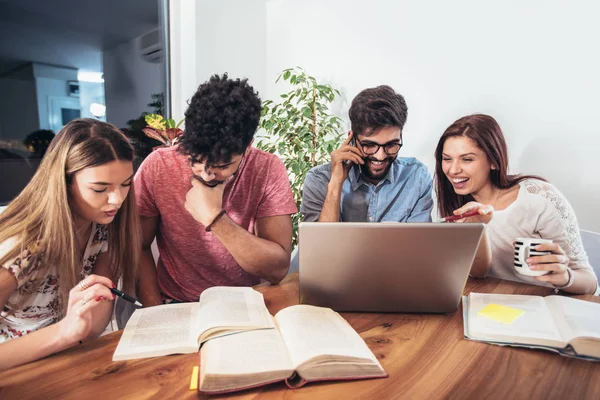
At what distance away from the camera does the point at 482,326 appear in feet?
2.94

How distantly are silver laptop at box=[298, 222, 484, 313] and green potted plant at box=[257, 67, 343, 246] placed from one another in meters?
1.64

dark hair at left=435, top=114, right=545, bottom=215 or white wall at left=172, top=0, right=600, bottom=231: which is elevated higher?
white wall at left=172, top=0, right=600, bottom=231

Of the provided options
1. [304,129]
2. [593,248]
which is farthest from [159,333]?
[304,129]

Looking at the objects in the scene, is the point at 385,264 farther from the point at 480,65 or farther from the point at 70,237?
the point at 480,65

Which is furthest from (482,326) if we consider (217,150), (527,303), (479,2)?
(479,2)

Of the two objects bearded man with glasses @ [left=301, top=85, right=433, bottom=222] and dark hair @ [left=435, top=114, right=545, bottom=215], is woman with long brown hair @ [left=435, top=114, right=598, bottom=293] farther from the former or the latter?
bearded man with glasses @ [left=301, top=85, right=433, bottom=222]

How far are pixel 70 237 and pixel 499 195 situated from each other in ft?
4.60

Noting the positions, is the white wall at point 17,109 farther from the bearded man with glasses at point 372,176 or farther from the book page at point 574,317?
the book page at point 574,317

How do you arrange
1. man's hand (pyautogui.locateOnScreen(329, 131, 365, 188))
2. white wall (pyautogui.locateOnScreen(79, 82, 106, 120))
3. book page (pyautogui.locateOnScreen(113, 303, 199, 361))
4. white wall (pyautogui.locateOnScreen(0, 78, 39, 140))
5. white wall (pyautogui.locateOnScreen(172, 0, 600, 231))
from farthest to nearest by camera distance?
white wall (pyautogui.locateOnScreen(79, 82, 106, 120)) → white wall (pyautogui.locateOnScreen(0, 78, 39, 140)) → white wall (pyautogui.locateOnScreen(172, 0, 600, 231)) → man's hand (pyautogui.locateOnScreen(329, 131, 365, 188)) → book page (pyautogui.locateOnScreen(113, 303, 199, 361))

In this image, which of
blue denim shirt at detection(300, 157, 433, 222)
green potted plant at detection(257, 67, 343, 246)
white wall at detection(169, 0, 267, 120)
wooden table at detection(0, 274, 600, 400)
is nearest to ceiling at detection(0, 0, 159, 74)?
white wall at detection(169, 0, 267, 120)

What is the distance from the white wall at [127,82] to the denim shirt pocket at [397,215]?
1.90 meters

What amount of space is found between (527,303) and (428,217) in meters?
0.74

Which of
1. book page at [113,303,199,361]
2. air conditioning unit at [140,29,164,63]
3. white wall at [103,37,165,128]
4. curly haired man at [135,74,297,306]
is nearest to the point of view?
book page at [113,303,199,361]

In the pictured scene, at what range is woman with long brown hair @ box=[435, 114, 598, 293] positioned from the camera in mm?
1413
